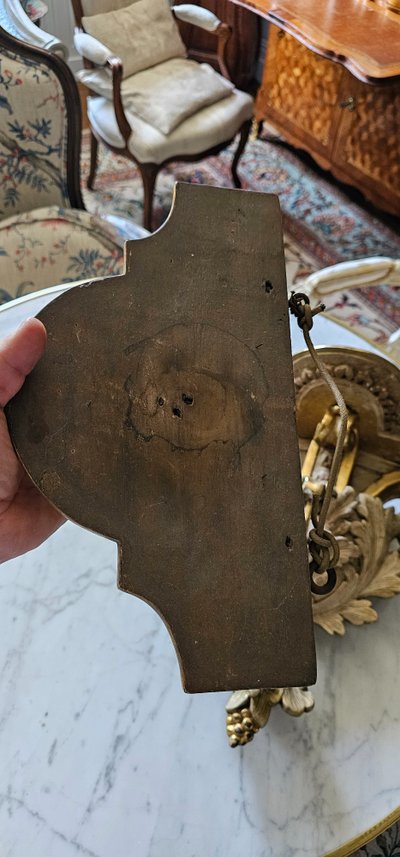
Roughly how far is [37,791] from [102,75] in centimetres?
179

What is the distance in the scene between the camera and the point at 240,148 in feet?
6.68

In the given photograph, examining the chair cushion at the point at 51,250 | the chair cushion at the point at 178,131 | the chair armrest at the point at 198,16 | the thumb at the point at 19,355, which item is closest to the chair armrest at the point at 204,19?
the chair armrest at the point at 198,16

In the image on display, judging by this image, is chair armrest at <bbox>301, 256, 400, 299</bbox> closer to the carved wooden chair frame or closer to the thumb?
the carved wooden chair frame

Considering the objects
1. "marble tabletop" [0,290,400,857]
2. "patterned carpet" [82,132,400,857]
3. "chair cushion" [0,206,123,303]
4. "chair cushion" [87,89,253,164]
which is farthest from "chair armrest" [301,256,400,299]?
"chair cushion" [87,89,253,164]

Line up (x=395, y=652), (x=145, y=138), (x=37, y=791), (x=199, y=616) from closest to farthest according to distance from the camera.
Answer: (x=199, y=616)
(x=37, y=791)
(x=395, y=652)
(x=145, y=138)

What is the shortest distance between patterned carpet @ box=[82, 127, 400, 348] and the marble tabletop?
1215mm

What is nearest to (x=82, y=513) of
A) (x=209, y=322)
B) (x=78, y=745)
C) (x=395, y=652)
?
(x=209, y=322)

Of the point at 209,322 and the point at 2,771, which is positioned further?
the point at 2,771

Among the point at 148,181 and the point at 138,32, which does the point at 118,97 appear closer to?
the point at 148,181

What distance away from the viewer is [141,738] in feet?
2.24

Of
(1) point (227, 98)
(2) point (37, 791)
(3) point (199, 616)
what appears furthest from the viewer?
(1) point (227, 98)

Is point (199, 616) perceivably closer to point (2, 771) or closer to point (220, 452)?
point (220, 452)

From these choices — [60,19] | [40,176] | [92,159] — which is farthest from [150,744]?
Answer: [60,19]

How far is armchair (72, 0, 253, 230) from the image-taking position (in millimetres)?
1750
